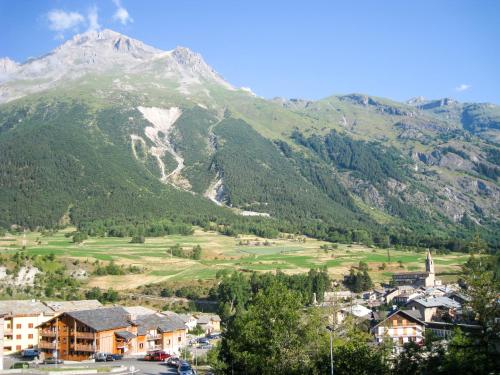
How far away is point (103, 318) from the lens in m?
78.4

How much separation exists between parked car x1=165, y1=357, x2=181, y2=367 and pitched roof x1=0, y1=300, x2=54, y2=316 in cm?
2565

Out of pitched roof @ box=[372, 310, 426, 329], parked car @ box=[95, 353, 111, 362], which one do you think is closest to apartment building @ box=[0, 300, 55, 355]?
parked car @ box=[95, 353, 111, 362]

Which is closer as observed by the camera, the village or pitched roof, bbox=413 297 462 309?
the village

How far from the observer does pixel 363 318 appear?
8788 cm

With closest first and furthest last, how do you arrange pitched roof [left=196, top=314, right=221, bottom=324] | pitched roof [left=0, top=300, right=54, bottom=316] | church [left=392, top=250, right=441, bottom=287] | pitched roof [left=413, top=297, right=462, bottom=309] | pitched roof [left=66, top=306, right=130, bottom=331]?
pitched roof [left=66, top=306, right=130, bottom=331]
pitched roof [left=0, top=300, right=54, bottom=316]
pitched roof [left=413, top=297, right=462, bottom=309]
pitched roof [left=196, top=314, right=221, bottom=324]
church [left=392, top=250, right=441, bottom=287]

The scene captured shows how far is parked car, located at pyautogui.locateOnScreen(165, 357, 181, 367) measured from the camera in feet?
222

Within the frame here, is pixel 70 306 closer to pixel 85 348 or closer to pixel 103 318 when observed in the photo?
pixel 103 318

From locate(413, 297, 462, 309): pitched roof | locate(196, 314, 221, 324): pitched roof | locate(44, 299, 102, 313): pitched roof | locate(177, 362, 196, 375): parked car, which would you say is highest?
locate(44, 299, 102, 313): pitched roof

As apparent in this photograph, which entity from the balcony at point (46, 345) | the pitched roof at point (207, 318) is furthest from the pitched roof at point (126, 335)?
the pitched roof at point (207, 318)

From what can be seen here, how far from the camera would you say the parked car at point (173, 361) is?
67.8 meters

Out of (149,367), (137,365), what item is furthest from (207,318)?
(149,367)

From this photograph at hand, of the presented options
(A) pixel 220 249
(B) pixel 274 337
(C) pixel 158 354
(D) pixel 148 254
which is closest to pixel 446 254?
(A) pixel 220 249

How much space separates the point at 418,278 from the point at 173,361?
289ft

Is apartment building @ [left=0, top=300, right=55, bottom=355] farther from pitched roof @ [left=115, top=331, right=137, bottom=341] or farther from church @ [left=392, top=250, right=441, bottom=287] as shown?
church @ [left=392, top=250, right=441, bottom=287]
